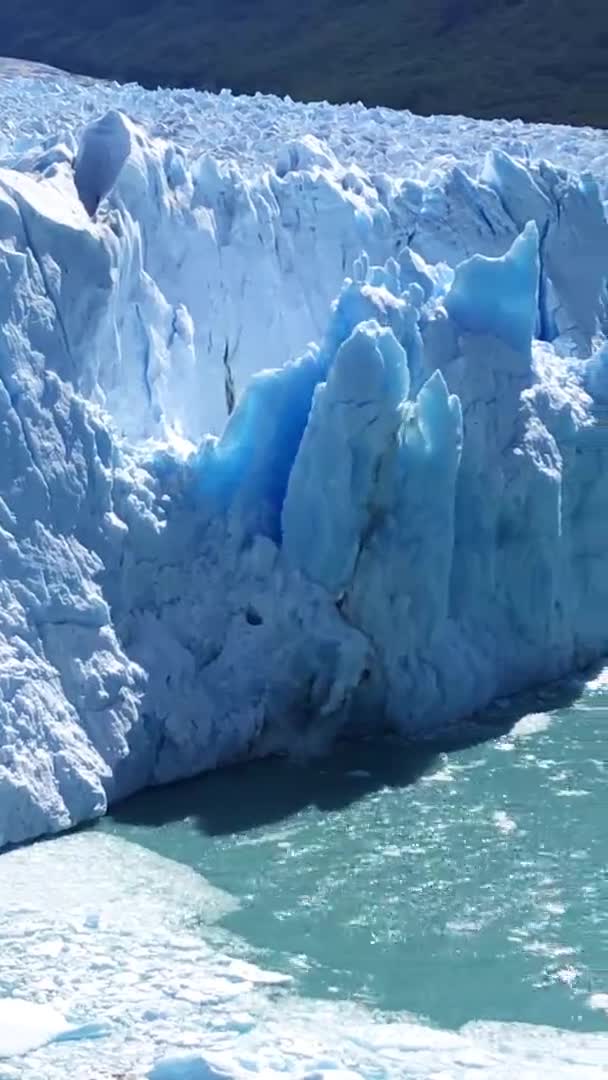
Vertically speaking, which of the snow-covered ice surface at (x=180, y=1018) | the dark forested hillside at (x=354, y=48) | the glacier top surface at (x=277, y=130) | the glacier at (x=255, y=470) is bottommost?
the snow-covered ice surface at (x=180, y=1018)

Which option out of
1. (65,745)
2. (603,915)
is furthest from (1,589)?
(603,915)

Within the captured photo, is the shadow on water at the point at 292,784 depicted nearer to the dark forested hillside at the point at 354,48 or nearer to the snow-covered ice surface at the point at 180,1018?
the snow-covered ice surface at the point at 180,1018

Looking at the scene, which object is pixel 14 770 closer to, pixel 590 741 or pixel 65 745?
pixel 65 745

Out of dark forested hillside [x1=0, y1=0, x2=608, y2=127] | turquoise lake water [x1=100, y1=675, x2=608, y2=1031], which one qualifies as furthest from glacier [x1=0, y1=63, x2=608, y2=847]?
dark forested hillside [x1=0, y1=0, x2=608, y2=127]

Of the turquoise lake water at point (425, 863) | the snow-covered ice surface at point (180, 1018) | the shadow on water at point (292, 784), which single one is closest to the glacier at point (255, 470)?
the shadow on water at point (292, 784)

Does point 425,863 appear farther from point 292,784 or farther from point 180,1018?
point 180,1018

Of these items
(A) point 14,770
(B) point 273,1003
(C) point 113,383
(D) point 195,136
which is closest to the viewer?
(B) point 273,1003
